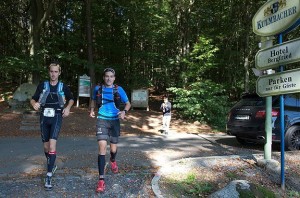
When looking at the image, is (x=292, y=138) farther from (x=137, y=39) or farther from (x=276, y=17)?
(x=137, y=39)

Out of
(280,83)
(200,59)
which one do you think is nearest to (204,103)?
(200,59)

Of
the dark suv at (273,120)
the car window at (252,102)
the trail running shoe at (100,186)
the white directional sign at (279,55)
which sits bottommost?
the trail running shoe at (100,186)

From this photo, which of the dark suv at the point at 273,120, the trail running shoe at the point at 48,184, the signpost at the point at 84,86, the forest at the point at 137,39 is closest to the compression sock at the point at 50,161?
the trail running shoe at the point at 48,184

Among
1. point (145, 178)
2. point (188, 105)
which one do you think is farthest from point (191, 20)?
point (145, 178)

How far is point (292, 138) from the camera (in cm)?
908

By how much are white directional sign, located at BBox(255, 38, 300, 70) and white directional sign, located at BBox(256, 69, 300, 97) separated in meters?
0.21

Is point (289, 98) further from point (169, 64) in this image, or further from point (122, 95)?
point (169, 64)

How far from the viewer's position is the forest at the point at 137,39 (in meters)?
18.9

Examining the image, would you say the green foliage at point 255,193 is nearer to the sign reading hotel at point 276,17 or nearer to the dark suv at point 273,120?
the sign reading hotel at point 276,17

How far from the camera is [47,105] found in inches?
214

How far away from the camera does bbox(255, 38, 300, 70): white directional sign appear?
562 cm

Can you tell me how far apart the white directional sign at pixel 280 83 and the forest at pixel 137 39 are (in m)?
10.9

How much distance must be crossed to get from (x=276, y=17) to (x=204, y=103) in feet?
34.4

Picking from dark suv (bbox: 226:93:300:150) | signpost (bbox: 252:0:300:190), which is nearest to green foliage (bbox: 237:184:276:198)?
signpost (bbox: 252:0:300:190)
